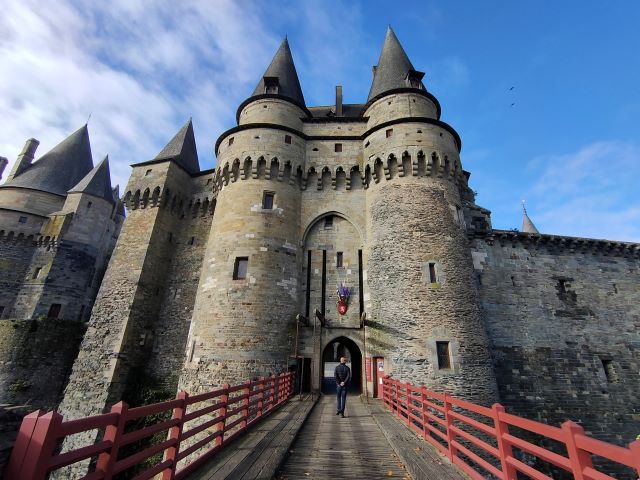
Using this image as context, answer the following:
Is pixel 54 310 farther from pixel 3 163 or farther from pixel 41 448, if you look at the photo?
pixel 41 448

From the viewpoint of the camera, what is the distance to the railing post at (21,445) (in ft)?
8.00

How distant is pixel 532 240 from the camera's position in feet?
58.7

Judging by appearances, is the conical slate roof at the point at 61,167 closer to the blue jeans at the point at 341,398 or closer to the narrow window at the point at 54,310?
the narrow window at the point at 54,310

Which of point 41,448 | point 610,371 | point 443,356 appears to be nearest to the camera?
point 41,448

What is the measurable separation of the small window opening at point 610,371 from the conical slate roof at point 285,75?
22020 mm

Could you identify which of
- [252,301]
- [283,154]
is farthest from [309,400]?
[283,154]

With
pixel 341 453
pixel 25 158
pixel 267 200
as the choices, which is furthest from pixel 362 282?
pixel 25 158

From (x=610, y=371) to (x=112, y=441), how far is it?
2130 cm

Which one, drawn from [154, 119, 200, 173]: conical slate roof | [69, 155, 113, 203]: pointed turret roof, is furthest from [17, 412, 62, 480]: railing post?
[69, 155, 113, 203]: pointed turret roof

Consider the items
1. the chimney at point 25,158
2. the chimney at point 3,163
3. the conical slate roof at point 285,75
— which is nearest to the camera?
the conical slate roof at point 285,75

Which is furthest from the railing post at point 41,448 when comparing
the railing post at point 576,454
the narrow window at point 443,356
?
the narrow window at point 443,356

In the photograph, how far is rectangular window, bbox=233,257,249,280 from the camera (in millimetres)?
15212

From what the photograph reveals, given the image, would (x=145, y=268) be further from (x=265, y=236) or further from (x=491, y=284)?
(x=491, y=284)

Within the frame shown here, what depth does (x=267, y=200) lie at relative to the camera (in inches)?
675
